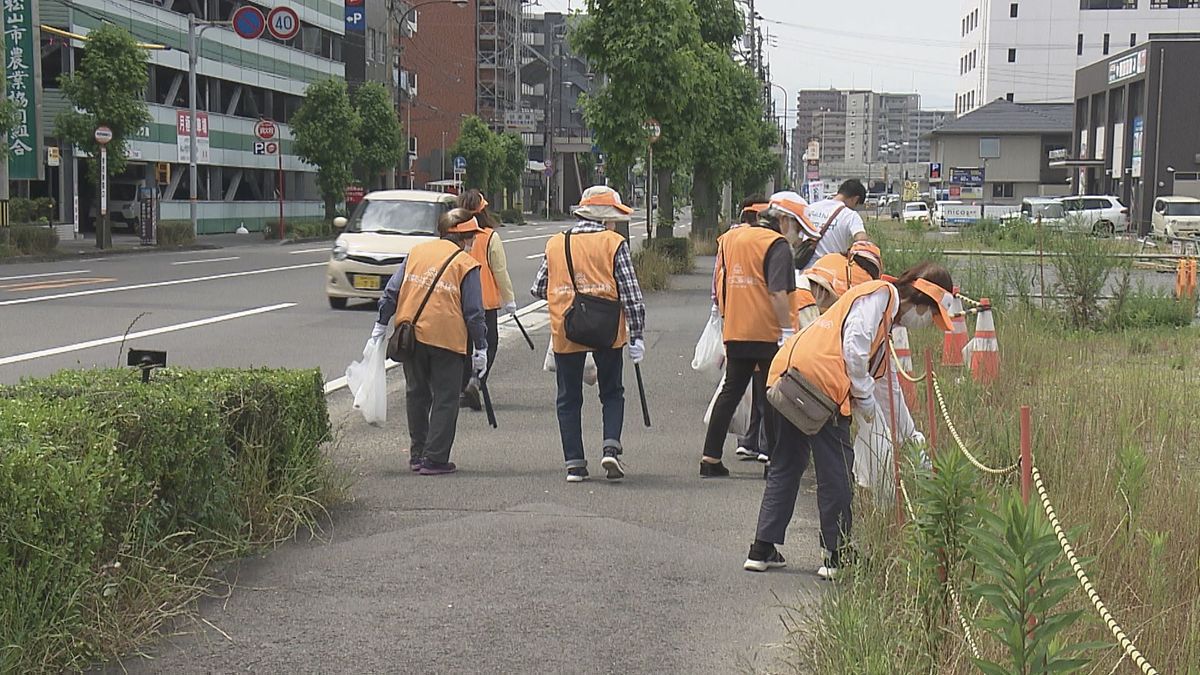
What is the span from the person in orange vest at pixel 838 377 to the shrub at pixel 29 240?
1198 inches

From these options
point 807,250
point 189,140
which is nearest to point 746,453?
point 807,250

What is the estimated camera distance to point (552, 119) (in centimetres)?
11225

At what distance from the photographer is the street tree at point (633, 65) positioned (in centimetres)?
2772

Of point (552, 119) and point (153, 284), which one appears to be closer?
point (153, 284)

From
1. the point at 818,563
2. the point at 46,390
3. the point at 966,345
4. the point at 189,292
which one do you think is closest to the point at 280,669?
the point at 46,390

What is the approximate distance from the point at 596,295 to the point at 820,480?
2.42 meters

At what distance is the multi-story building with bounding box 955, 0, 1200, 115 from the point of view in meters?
109

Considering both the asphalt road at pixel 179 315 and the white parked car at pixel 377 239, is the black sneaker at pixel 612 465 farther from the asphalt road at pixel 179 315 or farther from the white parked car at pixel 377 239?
the white parked car at pixel 377 239

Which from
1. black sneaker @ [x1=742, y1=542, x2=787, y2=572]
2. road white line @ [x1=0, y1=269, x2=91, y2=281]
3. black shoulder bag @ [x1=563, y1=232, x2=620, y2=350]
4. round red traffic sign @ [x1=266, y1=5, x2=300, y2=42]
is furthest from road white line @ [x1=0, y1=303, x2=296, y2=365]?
round red traffic sign @ [x1=266, y1=5, x2=300, y2=42]

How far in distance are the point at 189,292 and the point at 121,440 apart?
18.6 metres

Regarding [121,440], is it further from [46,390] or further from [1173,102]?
[1173,102]

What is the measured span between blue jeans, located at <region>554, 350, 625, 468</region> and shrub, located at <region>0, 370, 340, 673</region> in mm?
1619

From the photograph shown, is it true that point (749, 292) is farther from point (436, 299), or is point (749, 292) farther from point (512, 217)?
point (512, 217)

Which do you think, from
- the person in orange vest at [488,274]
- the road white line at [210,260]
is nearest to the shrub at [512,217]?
the road white line at [210,260]
